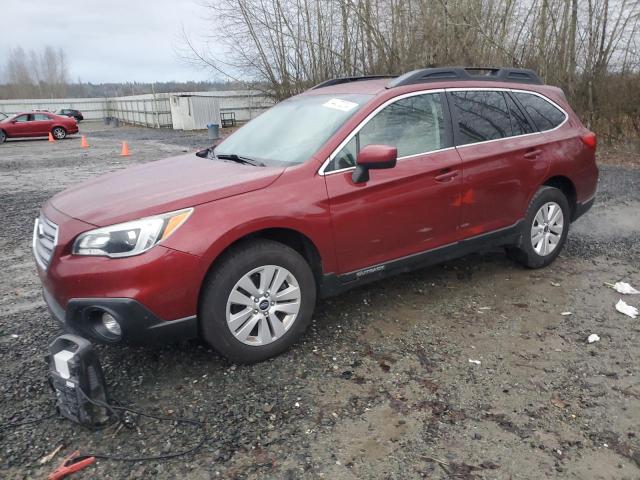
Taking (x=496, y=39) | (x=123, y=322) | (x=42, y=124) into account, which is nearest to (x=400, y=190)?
(x=123, y=322)

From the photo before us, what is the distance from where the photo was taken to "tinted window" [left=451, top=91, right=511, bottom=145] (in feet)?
13.5

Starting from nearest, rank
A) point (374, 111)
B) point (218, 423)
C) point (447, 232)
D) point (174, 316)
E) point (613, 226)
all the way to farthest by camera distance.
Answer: point (218, 423) < point (174, 316) < point (374, 111) < point (447, 232) < point (613, 226)

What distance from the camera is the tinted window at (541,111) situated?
466cm

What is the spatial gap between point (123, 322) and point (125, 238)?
0.46 meters

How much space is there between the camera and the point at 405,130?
12.5 ft

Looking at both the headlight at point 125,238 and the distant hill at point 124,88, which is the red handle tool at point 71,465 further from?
the distant hill at point 124,88

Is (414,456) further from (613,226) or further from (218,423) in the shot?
(613,226)

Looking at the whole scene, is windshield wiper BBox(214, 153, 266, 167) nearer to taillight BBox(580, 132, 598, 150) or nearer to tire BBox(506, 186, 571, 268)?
tire BBox(506, 186, 571, 268)

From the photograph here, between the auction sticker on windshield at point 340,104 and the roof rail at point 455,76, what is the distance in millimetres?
364

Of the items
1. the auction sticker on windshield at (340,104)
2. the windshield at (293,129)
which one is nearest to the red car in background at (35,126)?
the windshield at (293,129)

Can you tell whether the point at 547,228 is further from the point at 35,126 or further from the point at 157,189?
the point at 35,126

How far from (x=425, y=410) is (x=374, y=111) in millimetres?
2072

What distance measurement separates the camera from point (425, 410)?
279 centimetres

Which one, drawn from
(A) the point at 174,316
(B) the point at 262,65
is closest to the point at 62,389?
(A) the point at 174,316
